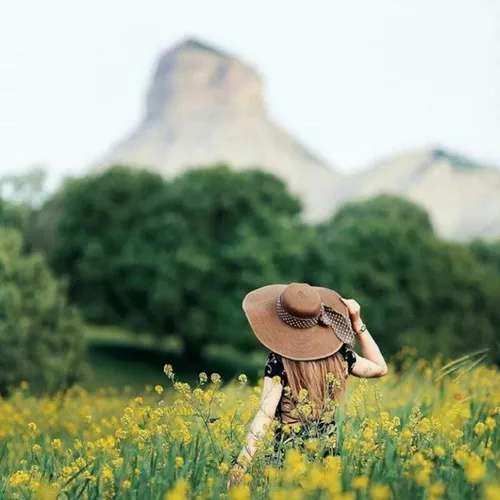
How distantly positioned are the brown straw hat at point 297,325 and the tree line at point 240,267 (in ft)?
106

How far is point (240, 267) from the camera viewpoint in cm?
3941

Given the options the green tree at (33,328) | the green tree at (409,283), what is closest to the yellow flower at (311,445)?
the green tree at (33,328)

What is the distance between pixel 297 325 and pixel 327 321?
0.65ft

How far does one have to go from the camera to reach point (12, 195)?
7431 centimetres

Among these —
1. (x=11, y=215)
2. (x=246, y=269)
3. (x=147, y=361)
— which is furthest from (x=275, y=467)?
(x=11, y=215)

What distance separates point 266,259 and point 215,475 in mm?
34344

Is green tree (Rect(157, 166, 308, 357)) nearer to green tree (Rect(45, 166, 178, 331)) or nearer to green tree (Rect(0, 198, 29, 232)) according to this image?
green tree (Rect(45, 166, 178, 331))

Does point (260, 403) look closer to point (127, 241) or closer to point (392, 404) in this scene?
point (392, 404)

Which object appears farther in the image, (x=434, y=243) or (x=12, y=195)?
(x=12, y=195)

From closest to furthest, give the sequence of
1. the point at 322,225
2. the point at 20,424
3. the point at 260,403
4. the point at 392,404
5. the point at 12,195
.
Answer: the point at 260,403
the point at 392,404
the point at 20,424
the point at 322,225
the point at 12,195

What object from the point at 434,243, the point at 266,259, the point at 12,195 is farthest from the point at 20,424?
the point at 12,195

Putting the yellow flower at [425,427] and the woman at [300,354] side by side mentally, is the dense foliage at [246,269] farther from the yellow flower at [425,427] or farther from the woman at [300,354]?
the yellow flower at [425,427]

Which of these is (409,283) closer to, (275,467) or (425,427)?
(425,427)

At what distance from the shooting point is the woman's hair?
4.64 metres
